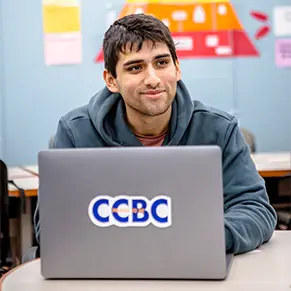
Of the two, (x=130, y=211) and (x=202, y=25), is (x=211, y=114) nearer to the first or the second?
(x=130, y=211)

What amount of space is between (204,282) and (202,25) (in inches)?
143

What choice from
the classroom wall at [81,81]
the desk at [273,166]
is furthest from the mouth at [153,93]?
the classroom wall at [81,81]

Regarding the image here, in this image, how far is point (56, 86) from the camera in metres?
4.67

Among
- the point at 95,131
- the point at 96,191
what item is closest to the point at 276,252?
the point at 96,191

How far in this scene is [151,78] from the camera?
1.71 metres

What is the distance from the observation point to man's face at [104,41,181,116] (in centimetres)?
171

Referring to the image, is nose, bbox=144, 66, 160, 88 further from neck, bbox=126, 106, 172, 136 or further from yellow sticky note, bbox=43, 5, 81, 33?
yellow sticky note, bbox=43, 5, 81, 33

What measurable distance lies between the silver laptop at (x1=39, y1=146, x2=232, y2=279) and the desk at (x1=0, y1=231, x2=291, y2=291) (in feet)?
0.06

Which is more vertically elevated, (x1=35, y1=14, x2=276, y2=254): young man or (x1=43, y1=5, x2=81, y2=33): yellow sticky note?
(x1=43, y1=5, x2=81, y2=33): yellow sticky note

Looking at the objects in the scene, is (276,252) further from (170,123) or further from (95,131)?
(95,131)

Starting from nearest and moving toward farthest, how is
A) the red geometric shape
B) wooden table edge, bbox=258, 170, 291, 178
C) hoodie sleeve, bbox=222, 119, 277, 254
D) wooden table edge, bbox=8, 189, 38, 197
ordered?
hoodie sleeve, bbox=222, 119, 277, 254 < wooden table edge, bbox=8, 189, 38, 197 < wooden table edge, bbox=258, 170, 291, 178 < the red geometric shape

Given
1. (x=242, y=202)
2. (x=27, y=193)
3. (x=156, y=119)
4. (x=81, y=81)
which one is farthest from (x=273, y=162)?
(x=242, y=202)

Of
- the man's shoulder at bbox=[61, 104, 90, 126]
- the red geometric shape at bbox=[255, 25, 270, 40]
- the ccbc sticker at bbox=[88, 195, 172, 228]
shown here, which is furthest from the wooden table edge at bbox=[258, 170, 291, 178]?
the ccbc sticker at bbox=[88, 195, 172, 228]

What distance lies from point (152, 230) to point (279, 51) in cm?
376
